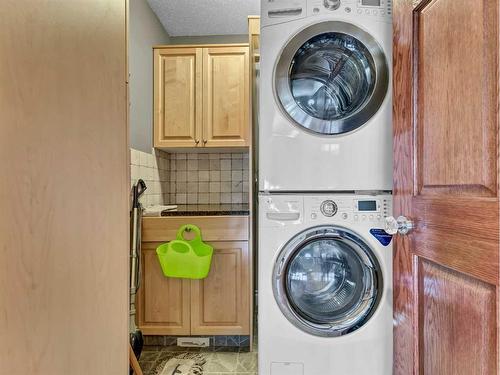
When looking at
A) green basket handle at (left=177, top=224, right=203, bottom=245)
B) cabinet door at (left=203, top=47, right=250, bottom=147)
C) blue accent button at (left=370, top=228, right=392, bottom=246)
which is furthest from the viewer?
cabinet door at (left=203, top=47, right=250, bottom=147)

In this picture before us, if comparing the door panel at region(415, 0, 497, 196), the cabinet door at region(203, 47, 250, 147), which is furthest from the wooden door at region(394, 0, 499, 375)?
the cabinet door at region(203, 47, 250, 147)

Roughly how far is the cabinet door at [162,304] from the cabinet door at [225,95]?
106 cm

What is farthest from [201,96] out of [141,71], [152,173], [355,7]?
[355,7]

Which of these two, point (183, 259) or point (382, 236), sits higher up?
point (382, 236)

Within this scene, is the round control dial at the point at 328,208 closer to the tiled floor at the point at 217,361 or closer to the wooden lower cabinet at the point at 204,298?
the wooden lower cabinet at the point at 204,298

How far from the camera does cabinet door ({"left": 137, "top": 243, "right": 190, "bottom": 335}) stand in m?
1.93

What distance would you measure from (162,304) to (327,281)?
1.08 m

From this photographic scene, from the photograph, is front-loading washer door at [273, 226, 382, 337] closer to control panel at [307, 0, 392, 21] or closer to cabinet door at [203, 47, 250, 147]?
control panel at [307, 0, 392, 21]

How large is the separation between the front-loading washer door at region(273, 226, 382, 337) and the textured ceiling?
2.04 metres

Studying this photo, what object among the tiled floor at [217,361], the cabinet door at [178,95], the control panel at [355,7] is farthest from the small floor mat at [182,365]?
the control panel at [355,7]

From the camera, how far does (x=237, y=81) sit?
2.41m

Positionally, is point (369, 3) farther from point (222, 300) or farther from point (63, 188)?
point (222, 300)

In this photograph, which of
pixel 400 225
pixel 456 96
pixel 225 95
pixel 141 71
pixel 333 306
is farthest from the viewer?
pixel 225 95

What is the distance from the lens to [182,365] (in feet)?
5.85
